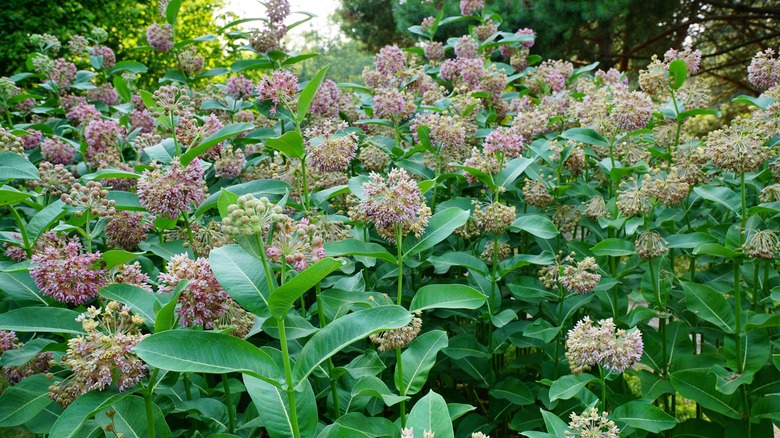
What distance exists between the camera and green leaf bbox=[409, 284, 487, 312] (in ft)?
6.48

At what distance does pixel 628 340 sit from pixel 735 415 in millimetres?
938

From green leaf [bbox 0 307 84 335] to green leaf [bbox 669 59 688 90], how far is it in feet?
10.1

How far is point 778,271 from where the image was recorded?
3.51 meters

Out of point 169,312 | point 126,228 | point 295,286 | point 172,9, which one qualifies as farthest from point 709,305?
point 172,9

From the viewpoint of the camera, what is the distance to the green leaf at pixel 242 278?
5.18 ft

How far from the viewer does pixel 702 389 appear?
8.64 feet

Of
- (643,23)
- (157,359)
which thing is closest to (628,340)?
(157,359)

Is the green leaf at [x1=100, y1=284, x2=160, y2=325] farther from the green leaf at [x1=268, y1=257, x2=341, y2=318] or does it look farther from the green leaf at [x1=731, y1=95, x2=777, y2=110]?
the green leaf at [x1=731, y1=95, x2=777, y2=110]

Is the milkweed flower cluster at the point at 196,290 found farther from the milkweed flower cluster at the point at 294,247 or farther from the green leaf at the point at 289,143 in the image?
the green leaf at the point at 289,143

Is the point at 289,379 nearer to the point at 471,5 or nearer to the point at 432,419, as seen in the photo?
the point at 432,419

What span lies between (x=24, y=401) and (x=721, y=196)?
2.90 m

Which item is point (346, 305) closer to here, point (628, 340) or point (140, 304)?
point (140, 304)

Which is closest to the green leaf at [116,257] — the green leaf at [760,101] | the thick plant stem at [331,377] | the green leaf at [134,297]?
the green leaf at [134,297]

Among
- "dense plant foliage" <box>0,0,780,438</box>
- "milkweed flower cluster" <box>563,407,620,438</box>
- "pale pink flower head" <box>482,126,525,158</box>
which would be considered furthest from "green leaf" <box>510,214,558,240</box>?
"milkweed flower cluster" <box>563,407,620,438</box>
